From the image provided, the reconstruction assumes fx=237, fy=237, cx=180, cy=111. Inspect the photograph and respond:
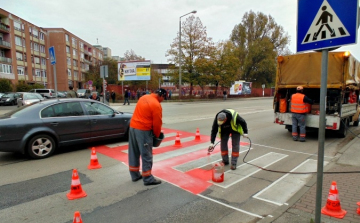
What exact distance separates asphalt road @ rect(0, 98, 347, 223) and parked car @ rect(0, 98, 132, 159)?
0.38 metres

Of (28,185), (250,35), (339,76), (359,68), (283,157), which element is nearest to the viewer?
(28,185)

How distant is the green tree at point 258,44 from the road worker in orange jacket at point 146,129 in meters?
51.7

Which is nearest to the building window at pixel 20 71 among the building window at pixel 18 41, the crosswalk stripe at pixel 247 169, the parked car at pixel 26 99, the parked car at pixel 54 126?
the building window at pixel 18 41

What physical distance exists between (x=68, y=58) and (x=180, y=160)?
6660 centimetres

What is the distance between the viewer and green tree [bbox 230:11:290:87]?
52000 mm

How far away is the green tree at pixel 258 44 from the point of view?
A: 52.0m

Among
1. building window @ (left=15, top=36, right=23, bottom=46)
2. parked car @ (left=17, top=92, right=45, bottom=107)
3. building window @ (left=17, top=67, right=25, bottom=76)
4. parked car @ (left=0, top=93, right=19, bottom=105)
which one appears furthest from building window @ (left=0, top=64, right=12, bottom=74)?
parked car @ (left=17, top=92, right=45, bottom=107)

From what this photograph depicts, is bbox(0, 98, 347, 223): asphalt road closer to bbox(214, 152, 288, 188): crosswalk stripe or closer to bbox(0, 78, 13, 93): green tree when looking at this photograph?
bbox(214, 152, 288, 188): crosswalk stripe

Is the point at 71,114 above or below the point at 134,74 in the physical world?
below

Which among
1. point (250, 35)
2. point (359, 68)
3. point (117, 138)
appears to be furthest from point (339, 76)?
point (250, 35)

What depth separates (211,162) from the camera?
223 inches

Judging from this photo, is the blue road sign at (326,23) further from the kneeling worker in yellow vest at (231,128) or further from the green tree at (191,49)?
the green tree at (191,49)

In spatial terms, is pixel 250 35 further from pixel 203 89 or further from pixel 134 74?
pixel 134 74

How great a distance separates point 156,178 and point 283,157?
363 centimetres
